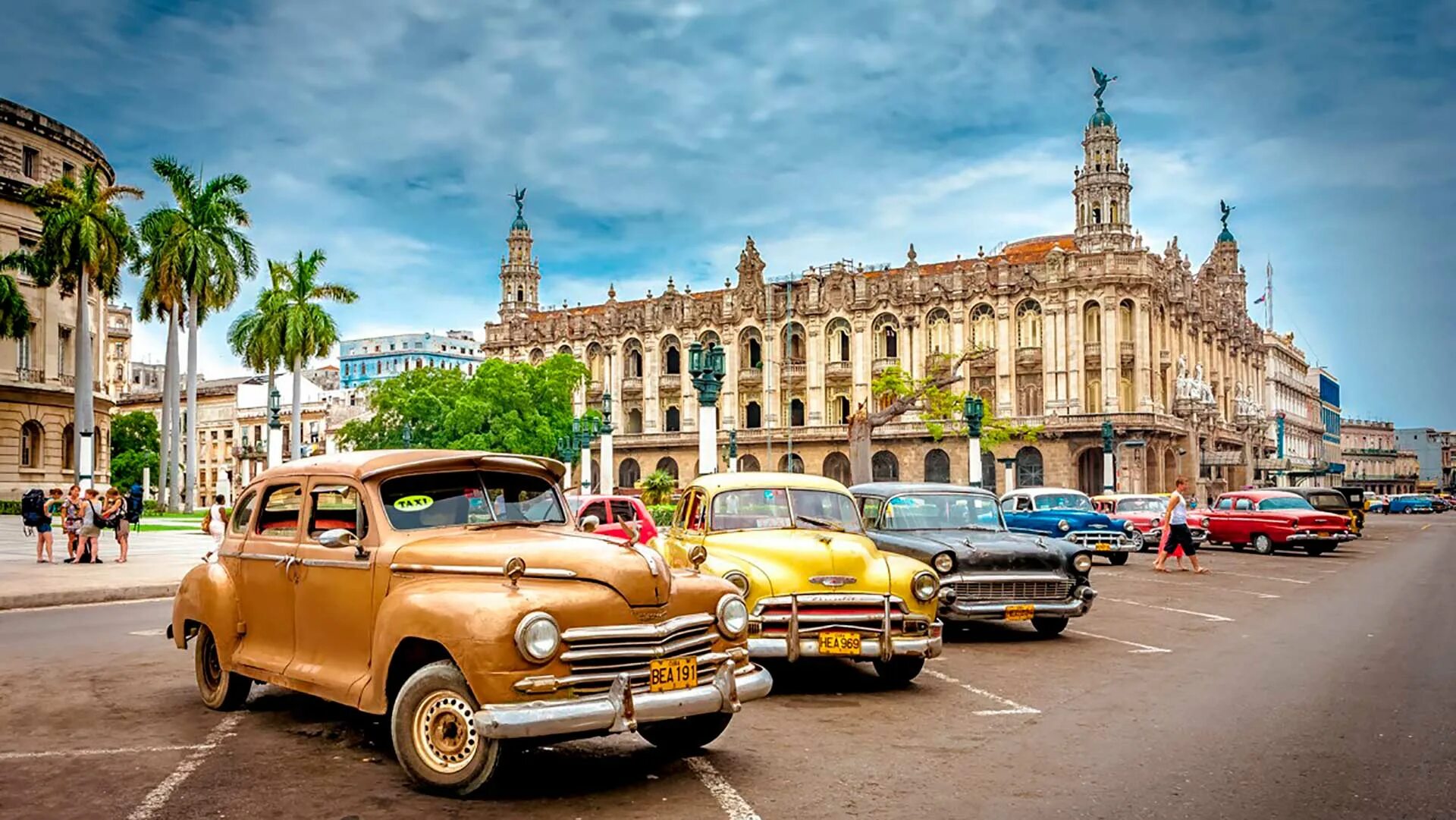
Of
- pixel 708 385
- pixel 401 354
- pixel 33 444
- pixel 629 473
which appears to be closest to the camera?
pixel 708 385

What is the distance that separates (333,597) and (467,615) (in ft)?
5.17

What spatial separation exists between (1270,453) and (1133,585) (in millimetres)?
89742

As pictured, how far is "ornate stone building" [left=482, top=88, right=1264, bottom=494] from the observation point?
65500 millimetres

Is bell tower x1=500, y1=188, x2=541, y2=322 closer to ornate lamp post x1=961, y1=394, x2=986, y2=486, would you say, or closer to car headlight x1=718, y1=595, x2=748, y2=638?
ornate lamp post x1=961, y1=394, x2=986, y2=486

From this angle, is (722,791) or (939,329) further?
(939,329)

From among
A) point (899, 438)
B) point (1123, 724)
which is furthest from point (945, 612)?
point (899, 438)

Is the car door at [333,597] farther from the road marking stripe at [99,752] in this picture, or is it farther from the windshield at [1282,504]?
the windshield at [1282,504]

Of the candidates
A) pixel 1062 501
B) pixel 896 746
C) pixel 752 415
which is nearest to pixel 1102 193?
pixel 752 415

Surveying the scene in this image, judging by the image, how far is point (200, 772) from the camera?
6820mm

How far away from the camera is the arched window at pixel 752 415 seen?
77.6 metres

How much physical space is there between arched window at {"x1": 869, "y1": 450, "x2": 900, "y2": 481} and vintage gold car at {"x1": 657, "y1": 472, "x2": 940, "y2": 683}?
61039 mm

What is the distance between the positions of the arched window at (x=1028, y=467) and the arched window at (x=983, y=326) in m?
7.30

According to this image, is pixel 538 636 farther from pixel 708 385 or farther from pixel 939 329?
pixel 939 329

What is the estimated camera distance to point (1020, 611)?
12.7m
